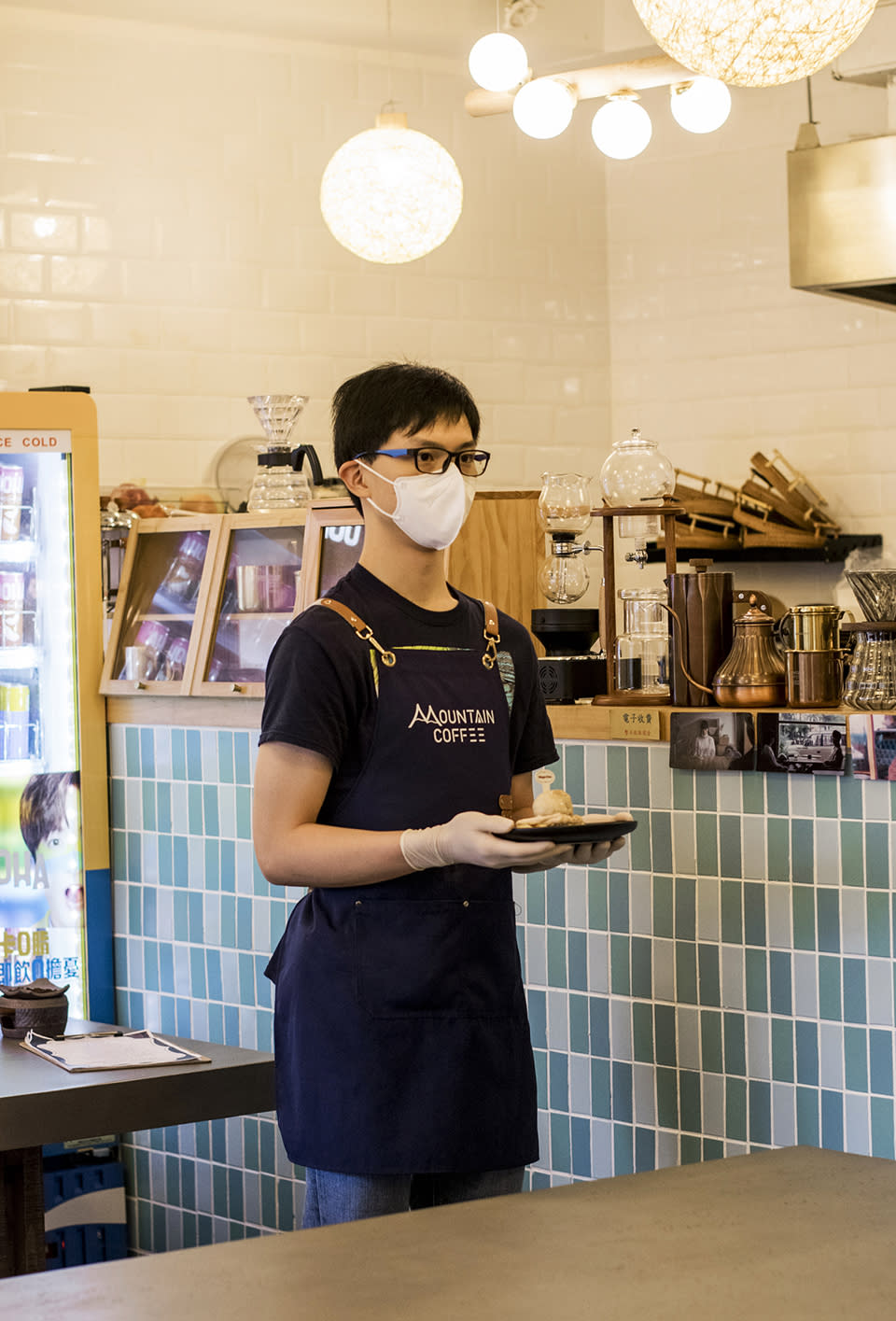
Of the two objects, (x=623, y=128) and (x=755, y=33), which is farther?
(x=623, y=128)

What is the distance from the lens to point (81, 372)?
221 inches

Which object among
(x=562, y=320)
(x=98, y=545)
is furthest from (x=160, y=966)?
(x=562, y=320)

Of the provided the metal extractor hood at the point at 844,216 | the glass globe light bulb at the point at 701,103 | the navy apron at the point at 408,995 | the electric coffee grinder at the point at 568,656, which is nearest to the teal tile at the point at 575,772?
the electric coffee grinder at the point at 568,656

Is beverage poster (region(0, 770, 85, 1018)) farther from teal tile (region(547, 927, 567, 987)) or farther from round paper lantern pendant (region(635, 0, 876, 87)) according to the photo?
round paper lantern pendant (region(635, 0, 876, 87))

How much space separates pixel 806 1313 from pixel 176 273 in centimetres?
498

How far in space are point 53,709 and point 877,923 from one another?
2231 millimetres

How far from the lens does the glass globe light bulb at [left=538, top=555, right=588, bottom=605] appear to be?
338cm

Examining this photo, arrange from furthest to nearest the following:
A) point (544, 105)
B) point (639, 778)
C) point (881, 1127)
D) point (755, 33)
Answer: point (544, 105), point (755, 33), point (639, 778), point (881, 1127)

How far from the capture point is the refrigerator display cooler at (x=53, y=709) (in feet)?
13.2

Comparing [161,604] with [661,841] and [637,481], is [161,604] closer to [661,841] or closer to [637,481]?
[637,481]

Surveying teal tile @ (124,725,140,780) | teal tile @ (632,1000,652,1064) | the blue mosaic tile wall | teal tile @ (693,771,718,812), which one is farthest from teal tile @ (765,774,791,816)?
teal tile @ (124,725,140,780)

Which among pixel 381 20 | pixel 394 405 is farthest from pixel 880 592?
pixel 381 20

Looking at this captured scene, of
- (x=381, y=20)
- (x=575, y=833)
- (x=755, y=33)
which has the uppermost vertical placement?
(x=381, y=20)

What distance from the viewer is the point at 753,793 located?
9.22 feet
